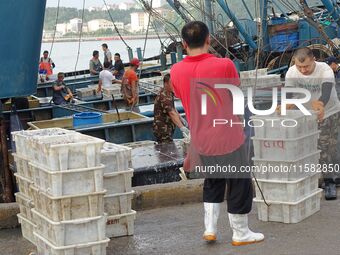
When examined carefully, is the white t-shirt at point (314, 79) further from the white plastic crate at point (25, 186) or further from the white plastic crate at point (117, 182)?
the white plastic crate at point (25, 186)

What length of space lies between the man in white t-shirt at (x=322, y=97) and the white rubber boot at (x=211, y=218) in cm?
152

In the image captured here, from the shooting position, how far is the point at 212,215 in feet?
17.2

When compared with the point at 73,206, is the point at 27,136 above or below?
above

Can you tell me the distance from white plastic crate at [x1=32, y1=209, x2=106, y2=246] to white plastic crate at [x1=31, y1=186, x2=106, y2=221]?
0.04 meters

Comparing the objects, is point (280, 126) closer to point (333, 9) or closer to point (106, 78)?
point (106, 78)

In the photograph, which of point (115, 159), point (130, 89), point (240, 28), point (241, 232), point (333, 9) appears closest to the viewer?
point (241, 232)

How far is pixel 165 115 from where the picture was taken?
970 cm

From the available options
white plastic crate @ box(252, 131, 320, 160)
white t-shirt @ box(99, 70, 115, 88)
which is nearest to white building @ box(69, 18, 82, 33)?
white t-shirt @ box(99, 70, 115, 88)

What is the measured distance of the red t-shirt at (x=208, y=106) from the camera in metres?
4.98

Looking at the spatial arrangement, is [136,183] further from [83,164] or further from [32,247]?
[83,164]

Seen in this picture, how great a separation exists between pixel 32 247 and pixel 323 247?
2451 millimetres

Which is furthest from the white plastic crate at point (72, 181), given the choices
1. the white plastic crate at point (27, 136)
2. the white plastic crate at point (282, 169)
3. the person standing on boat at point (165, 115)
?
the person standing on boat at point (165, 115)

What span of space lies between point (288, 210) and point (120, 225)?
145 centimetres

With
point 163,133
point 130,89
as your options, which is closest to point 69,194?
point 163,133
